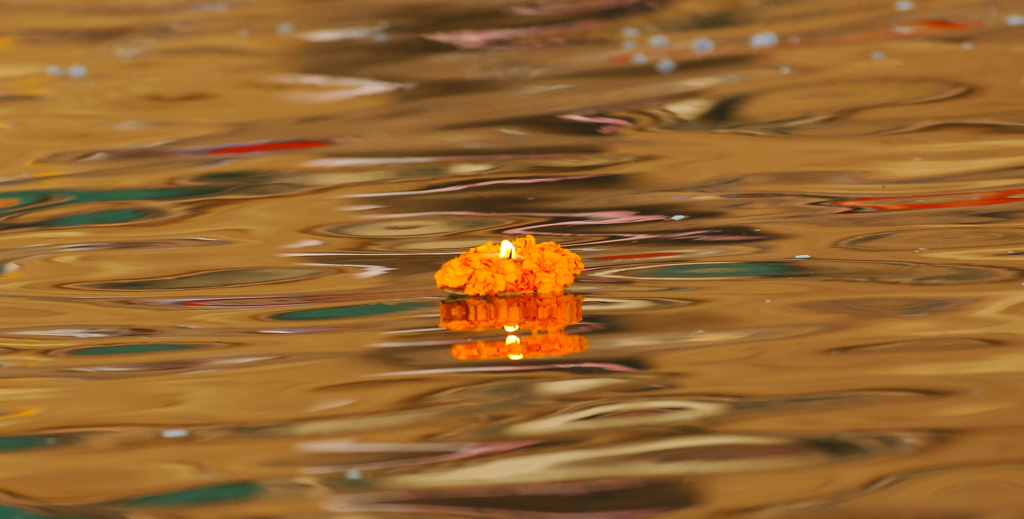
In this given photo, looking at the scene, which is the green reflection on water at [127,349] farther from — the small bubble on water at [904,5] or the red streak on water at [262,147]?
the small bubble on water at [904,5]

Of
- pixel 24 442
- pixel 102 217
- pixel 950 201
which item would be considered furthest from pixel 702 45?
pixel 24 442

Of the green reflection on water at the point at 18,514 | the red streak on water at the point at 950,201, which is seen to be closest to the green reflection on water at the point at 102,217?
the green reflection on water at the point at 18,514

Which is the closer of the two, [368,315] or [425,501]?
[425,501]

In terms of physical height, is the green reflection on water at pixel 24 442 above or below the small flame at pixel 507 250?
below

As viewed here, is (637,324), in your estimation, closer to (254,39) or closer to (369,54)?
(369,54)

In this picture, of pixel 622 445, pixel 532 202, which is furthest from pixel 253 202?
pixel 622 445

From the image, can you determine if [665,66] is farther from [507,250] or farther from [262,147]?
[507,250]
